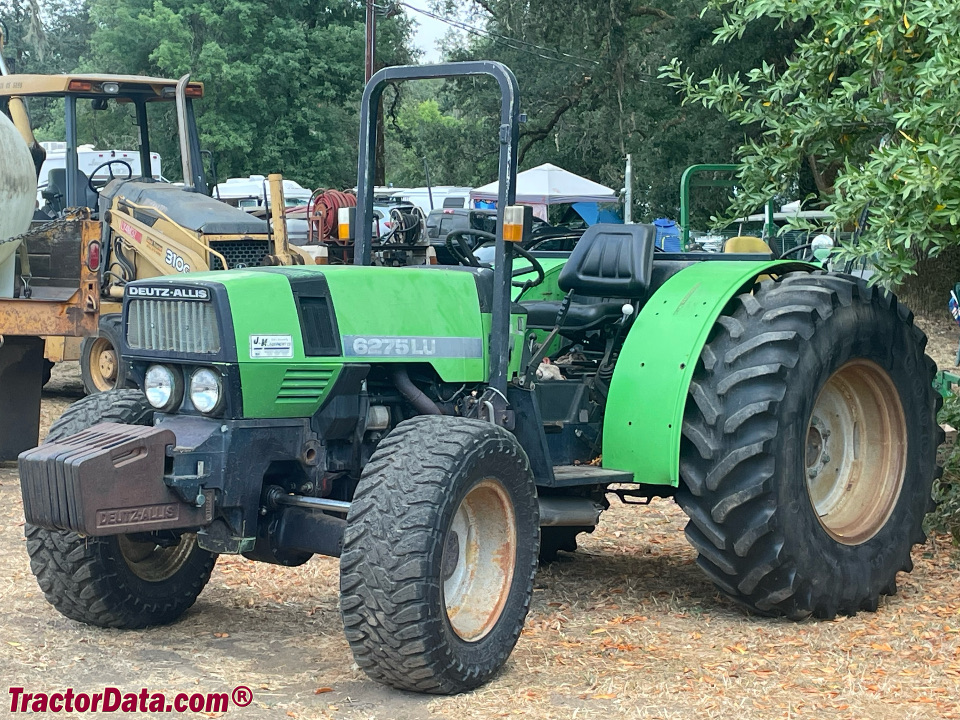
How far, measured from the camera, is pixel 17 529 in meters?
7.62

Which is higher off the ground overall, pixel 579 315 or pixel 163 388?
pixel 579 315

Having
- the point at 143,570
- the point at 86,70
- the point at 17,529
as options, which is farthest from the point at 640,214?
the point at 143,570

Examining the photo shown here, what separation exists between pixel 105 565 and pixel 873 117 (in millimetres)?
4288

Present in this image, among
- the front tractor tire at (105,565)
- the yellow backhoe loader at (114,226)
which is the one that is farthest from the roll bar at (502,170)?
the yellow backhoe loader at (114,226)

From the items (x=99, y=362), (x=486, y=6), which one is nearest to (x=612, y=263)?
(x=99, y=362)

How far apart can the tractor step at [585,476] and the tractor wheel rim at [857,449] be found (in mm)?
1079

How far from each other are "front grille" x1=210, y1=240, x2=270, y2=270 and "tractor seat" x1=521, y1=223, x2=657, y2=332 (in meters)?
6.43

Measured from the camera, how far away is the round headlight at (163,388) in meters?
4.95

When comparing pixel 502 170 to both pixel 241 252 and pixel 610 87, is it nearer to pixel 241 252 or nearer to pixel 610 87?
pixel 241 252

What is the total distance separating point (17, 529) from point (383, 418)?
133 inches

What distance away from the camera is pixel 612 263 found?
6137mm

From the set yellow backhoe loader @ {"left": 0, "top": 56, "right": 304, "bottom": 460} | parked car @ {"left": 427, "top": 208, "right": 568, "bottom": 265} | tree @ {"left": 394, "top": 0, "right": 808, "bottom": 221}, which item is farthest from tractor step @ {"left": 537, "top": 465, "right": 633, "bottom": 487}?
tree @ {"left": 394, "top": 0, "right": 808, "bottom": 221}

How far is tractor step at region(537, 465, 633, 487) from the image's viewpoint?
5.59 m
